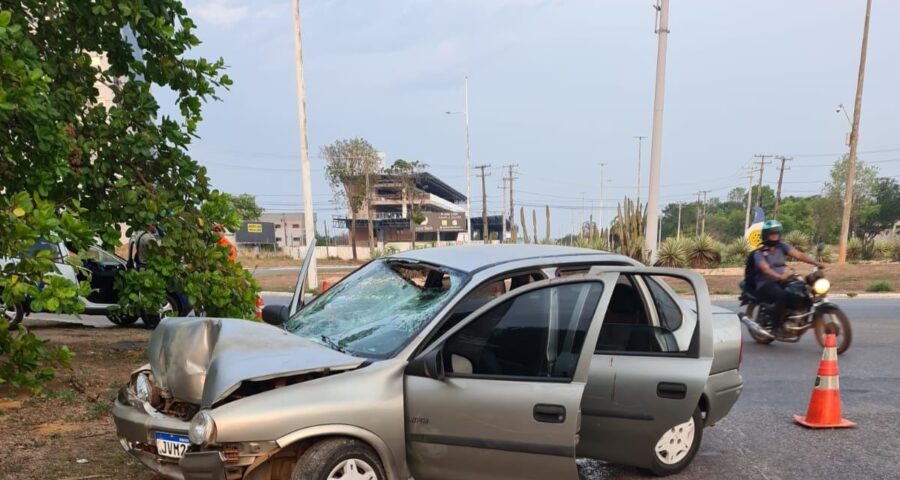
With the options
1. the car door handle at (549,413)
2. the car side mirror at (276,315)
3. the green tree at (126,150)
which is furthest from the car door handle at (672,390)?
the green tree at (126,150)

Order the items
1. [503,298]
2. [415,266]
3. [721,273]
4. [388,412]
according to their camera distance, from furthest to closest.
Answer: [721,273] → [415,266] → [503,298] → [388,412]

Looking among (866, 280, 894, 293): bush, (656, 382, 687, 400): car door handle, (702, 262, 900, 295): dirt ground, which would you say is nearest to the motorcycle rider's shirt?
(656, 382, 687, 400): car door handle

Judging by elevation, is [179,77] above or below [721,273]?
above

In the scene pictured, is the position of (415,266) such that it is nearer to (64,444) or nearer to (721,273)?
(64,444)

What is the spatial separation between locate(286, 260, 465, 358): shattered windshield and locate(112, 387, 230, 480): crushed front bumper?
0.91 metres

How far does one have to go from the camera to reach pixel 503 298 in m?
3.47

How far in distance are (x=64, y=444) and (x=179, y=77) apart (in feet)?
12.6

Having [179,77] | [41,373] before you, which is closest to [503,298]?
[41,373]

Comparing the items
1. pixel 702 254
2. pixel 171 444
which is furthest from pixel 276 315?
pixel 702 254

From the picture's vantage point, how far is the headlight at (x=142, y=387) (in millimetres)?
3529

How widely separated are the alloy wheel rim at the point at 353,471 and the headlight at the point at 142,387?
1.29 m

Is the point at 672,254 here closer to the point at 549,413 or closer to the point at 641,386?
the point at 641,386

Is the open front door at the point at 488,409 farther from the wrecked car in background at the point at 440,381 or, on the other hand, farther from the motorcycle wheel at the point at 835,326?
the motorcycle wheel at the point at 835,326

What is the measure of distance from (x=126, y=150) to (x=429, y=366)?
473 centimetres
